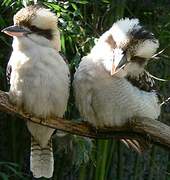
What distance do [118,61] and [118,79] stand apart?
94 mm

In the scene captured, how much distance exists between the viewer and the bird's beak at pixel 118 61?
197 cm

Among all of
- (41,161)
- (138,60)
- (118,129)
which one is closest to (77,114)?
(41,161)

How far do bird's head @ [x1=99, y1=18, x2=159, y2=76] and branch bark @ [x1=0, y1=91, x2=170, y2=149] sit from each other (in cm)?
18

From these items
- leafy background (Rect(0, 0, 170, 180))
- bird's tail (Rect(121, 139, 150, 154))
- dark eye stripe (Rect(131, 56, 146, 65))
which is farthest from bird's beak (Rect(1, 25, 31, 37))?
leafy background (Rect(0, 0, 170, 180))

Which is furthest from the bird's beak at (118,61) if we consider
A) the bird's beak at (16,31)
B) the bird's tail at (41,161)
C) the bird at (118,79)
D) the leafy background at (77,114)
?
the leafy background at (77,114)

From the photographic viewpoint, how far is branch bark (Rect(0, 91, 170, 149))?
2.00 m

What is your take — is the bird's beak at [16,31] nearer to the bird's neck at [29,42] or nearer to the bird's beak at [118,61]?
the bird's neck at [29,42]

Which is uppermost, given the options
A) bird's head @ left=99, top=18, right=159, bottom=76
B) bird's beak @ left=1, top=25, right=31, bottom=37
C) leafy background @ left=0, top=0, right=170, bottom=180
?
bird's beak @ left=1, top=25, right=31, bottom=37

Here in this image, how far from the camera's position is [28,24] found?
2.03m

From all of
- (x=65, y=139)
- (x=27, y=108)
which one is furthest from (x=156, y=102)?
(x=65, y=139)

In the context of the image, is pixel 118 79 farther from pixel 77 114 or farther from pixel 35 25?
pixel 77 114

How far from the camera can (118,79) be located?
205 centimetres

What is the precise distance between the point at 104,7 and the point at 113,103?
3.57 ft

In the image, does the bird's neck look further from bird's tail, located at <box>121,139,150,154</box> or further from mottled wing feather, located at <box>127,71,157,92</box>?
bird's tail, located at <box>121,139,150,154</box>
